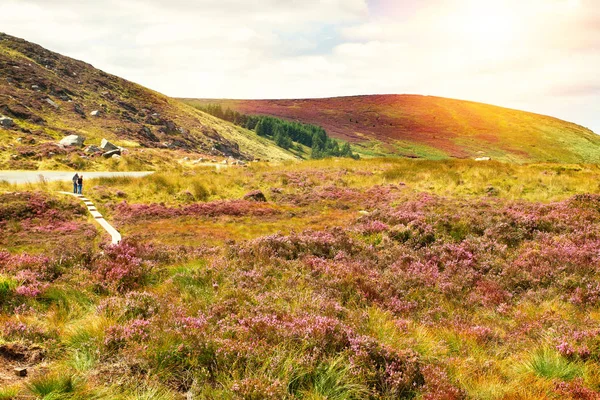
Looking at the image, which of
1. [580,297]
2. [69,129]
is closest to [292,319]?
[580,297]

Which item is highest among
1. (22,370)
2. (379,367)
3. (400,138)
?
(400,138)

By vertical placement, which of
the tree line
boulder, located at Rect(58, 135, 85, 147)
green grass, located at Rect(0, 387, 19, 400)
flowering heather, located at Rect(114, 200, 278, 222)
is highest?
the tree line

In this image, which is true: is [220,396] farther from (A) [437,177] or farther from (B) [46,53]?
(B) [46,53]

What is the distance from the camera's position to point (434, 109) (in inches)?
5369

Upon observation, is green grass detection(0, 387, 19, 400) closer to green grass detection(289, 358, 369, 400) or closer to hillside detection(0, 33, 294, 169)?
green grass detection(289, 358, 369, 400)

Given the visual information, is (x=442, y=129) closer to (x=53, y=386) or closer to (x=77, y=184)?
(x=77, y=184)

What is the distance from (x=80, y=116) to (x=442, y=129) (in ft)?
350

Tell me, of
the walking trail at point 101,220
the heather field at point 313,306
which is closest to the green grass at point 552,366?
the heather field at point 313,306

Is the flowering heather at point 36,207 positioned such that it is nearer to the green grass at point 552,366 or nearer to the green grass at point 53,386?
the green grass at point 53,386

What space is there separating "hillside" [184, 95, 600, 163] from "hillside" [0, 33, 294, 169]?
4023 centimetres

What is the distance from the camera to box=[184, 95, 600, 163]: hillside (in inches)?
4011

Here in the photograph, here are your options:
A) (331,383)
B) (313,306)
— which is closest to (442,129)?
(313,306)

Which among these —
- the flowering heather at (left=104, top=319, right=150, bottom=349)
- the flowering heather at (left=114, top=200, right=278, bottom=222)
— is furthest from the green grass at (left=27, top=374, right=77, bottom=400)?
the flowering heather at (left=114, top=200, right=278, bottom=222)

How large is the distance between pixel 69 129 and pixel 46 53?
44.8 metres
